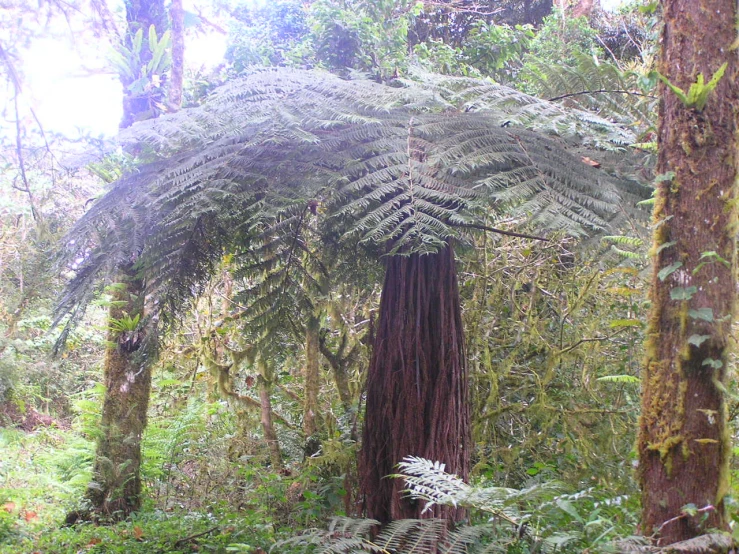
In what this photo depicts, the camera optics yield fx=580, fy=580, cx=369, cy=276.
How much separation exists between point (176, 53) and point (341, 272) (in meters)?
2.00

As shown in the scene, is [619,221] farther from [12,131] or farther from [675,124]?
[12,131]

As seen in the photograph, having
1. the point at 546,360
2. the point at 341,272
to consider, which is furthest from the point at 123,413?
the point at 546,360

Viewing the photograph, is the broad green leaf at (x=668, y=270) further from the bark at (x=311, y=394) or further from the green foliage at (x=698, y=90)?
the bark at (x=311, y=394)

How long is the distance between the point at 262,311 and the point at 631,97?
1.52 m

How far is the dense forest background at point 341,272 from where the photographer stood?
5.61 feet

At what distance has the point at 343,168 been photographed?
187 cm

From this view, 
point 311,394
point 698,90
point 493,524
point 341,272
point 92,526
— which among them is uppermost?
point 698,90

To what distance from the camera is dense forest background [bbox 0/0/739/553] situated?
1711 millimetres

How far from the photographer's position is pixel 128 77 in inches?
121

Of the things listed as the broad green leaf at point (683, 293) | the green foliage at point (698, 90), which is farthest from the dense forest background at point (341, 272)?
the green foliage at point (698, 90)

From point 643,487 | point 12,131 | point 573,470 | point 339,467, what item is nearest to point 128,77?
point 12,131

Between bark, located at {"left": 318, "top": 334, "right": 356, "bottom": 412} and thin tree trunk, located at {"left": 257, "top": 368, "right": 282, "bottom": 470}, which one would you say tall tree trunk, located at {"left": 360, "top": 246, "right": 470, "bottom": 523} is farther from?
thin tree trunk, located at {"left": 257, "top": 368, "right": 282, "bottom": 470}

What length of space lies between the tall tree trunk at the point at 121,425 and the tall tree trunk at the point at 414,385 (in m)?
1.79

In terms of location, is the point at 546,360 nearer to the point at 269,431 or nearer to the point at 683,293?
the point at 269,431
